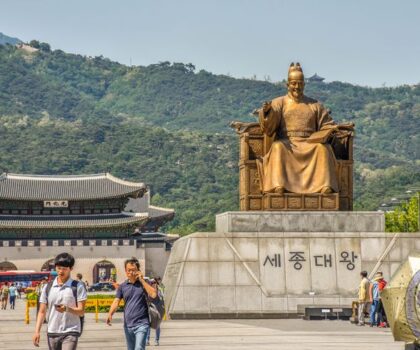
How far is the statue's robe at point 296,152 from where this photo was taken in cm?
2600

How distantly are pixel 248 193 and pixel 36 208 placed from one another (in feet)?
174

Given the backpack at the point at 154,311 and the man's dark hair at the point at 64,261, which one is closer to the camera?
the man's dark hair at the point at 64,261

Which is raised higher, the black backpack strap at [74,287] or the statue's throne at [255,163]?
the statue's throne at [255,163]

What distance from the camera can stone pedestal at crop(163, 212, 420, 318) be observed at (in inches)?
1004

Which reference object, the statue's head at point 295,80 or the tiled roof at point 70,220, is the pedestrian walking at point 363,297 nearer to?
the statue's head at point 295,80

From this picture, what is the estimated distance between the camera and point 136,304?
44.7 ft

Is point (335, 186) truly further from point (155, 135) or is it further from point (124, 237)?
point (155, 135)

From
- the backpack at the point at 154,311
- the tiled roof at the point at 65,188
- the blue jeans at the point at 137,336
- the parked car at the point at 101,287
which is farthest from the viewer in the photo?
the tiled roof at the point at 65,188

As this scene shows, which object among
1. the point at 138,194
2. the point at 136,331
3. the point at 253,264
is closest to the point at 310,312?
the point at 253,264

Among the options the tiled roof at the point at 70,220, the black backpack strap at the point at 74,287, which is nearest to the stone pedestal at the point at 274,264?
the black backpack strap at the point at 74,287

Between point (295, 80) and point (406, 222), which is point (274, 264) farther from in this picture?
point (406, 222)

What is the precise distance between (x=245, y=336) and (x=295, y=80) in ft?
26.2

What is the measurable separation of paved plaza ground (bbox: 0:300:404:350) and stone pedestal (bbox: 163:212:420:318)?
82cm

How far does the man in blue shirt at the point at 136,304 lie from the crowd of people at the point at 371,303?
10.2 meters
